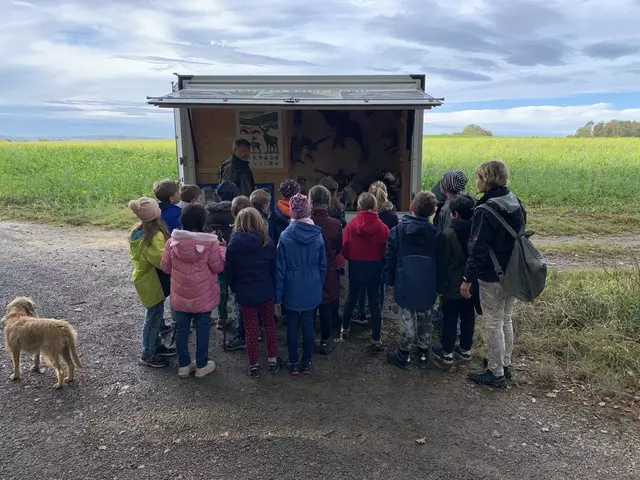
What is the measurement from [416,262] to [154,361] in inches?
103

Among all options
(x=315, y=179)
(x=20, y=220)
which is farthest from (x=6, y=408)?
(x=20, y=220)

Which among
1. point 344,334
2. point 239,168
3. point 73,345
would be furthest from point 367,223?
point 73,345

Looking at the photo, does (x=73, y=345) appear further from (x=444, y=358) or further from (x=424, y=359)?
(x=444, y=358)

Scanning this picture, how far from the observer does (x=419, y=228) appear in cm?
422

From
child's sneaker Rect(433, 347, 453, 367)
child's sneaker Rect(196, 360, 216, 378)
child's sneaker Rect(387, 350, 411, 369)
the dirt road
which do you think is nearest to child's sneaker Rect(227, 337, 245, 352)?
the dirt road

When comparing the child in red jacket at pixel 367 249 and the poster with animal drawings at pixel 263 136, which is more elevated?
the poster with animal drawings at pixel 263 136

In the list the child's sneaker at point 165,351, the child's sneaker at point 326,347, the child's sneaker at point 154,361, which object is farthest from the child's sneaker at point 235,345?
the child's sneaker at point 326,347

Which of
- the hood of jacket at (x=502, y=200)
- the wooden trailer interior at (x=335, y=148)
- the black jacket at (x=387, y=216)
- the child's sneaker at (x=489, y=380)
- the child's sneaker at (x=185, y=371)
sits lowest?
the child's sneaker at (x=185, y=371)

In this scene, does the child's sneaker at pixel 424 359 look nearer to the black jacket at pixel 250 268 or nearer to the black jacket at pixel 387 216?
the black jacket at pixel 387 216

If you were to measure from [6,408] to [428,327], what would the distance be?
3628 millimetres

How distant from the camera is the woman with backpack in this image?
151 inches

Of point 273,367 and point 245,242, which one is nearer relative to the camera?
point 245,242

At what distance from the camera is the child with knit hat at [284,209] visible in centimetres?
492

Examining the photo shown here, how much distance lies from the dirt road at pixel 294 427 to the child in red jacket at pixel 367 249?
2.12 ft
